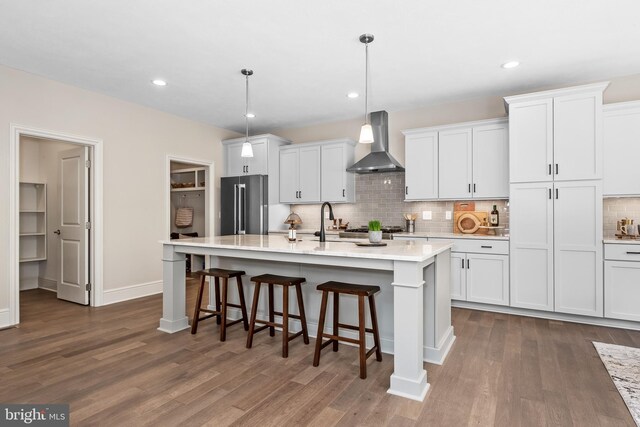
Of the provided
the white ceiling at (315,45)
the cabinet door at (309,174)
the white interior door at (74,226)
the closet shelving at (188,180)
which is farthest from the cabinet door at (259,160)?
the white interior door at (74,226)

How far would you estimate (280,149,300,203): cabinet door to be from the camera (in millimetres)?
5934

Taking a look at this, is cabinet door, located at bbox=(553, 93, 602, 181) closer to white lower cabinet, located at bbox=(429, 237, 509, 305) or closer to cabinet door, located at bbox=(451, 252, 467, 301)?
white lower cabinet, located at bbox=(429, 237, 509, 305)

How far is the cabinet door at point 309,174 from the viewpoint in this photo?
5715 millimetres

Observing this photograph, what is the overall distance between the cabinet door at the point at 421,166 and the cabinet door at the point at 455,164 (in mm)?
77

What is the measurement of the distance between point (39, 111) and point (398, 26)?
12.7 ft

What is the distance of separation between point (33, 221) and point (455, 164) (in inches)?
247

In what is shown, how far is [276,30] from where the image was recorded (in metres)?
3.01

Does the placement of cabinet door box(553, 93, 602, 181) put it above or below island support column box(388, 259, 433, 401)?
above

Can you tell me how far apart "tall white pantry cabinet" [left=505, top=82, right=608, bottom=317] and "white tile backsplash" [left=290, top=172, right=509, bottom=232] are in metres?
0.82

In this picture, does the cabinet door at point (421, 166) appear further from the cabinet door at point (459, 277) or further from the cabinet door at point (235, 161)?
the cabinet door at point (235, 161)

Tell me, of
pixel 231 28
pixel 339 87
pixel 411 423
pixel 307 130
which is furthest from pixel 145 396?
pixel 307 130

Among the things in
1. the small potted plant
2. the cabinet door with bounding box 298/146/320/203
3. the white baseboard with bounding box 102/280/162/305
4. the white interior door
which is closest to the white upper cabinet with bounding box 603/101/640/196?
the small potted plant

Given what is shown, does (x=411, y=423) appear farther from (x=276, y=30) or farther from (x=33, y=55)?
(x=33, y=55)

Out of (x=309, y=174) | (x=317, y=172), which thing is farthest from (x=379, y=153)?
(x=309, y=174)
